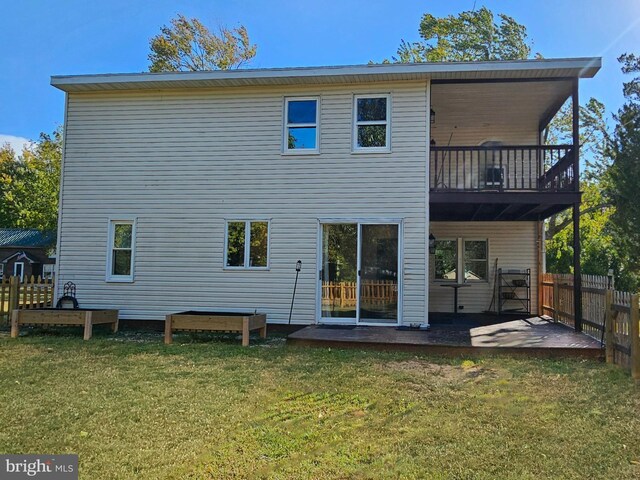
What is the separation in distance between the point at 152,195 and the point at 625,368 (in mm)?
9468

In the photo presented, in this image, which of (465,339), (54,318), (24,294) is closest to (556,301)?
(465,339)

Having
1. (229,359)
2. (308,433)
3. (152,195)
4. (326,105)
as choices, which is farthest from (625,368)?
(152,195)

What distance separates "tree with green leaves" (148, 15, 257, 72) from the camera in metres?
25.1

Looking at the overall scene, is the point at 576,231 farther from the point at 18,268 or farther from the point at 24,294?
the point at 18,268

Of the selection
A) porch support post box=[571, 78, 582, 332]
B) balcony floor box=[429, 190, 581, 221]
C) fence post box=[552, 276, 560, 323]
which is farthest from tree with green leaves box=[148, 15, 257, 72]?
fence post box=[552, 276, 560, 323]

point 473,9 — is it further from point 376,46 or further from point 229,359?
point 229,359

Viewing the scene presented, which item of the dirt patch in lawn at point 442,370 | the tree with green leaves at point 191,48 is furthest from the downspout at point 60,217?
the tree with green leaves at point 191,48

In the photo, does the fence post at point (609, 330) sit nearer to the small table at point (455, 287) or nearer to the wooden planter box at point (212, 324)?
the small table at point (455, 287)

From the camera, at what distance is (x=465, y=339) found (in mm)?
7957

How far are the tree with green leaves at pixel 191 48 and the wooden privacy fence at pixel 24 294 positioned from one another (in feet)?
58.4

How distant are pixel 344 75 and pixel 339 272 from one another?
4.09 m

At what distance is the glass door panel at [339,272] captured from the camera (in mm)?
9617

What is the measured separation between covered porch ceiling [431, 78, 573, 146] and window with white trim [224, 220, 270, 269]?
4906 millimetres

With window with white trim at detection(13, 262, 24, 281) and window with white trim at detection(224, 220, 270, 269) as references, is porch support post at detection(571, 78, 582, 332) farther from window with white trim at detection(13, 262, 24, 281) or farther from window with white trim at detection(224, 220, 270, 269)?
window with white trim at detection(13, 262, 24, 281)
